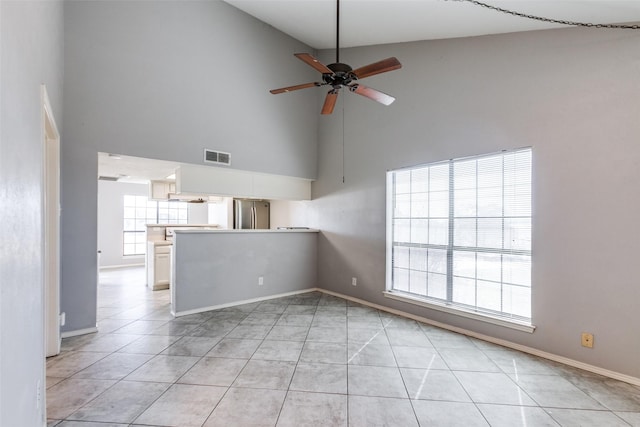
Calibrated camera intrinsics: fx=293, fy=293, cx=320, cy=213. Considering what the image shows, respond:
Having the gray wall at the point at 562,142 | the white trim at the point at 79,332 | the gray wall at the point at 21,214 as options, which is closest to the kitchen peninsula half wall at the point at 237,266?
the white trim at the point at 79,332

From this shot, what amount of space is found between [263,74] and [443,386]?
191 inches

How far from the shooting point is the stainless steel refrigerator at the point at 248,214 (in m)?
6.21

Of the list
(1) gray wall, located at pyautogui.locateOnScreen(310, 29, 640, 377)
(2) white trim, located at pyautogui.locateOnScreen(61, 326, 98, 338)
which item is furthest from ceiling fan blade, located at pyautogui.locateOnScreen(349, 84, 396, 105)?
(2) white trim, located at pyautogui.locateOnScreen(61, 326, 98, 338)

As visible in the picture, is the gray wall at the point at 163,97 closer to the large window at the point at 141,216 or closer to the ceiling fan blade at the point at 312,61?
the ceiling fan blade at the point at 312,61

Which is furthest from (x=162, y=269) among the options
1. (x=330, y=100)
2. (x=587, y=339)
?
(x=587, y=339)

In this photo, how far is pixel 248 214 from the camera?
6.25 m

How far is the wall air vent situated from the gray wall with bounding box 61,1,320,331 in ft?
0.27

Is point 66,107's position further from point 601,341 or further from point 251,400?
point 601,341

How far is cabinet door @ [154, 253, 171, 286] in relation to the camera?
5.42 meters

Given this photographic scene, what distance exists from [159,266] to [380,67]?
509cm

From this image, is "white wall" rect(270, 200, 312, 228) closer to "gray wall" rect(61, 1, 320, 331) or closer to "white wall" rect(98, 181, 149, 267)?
"gray wall" rect(61, 1, 320, 331)

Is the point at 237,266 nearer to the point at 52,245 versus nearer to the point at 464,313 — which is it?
the point at 52,245

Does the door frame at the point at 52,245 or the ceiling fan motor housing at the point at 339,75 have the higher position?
the ceiling fan motor housing at the point at 339,75

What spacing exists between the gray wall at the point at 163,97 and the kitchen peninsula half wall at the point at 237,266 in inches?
39.3
